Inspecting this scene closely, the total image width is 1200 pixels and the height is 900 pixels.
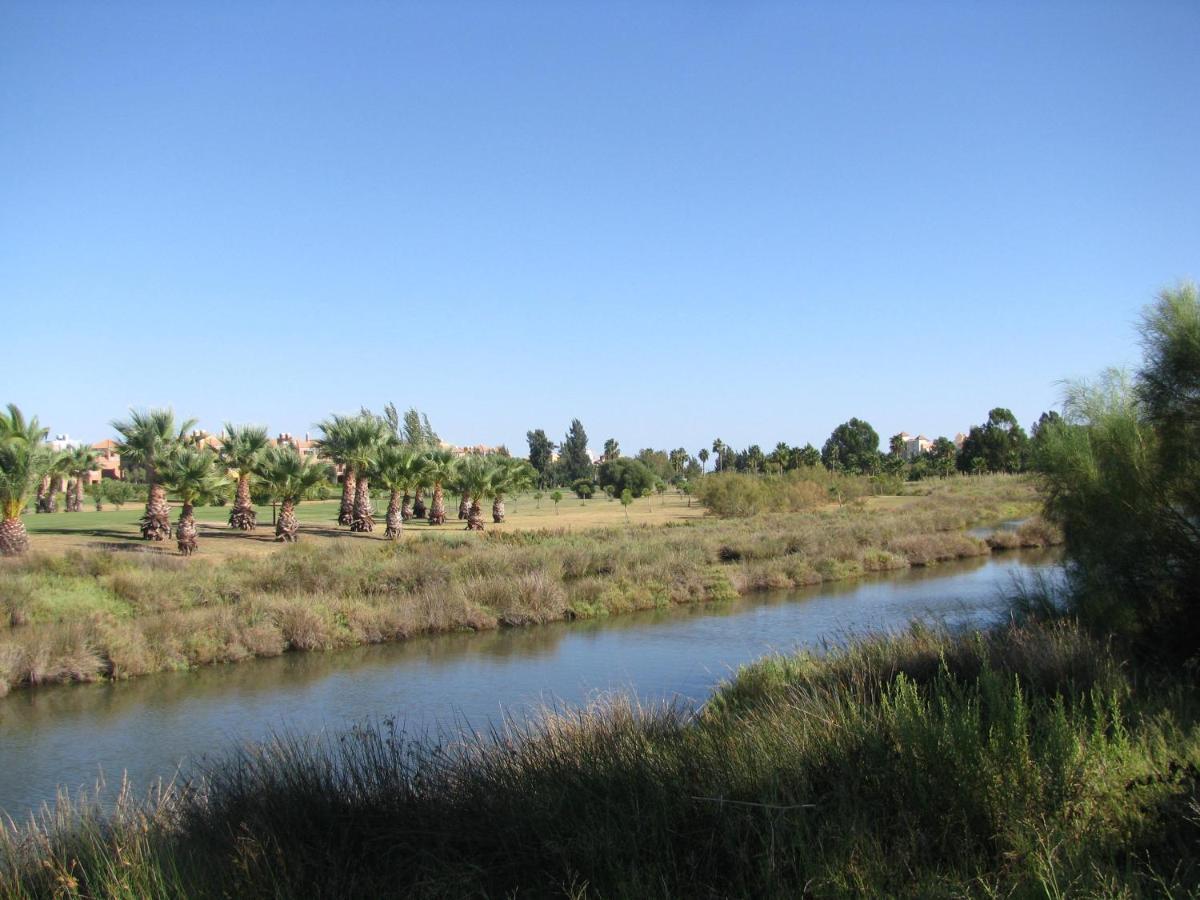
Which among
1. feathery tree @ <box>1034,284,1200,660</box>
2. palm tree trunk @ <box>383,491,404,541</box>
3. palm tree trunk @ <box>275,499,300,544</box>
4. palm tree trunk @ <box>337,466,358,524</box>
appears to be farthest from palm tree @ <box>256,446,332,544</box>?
feathery tree @ <box>1034,284,1200,660</box>

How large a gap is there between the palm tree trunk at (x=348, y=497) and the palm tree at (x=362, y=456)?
400mm

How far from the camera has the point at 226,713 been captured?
18016 mm

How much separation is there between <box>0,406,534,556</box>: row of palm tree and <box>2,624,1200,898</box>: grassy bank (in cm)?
3052

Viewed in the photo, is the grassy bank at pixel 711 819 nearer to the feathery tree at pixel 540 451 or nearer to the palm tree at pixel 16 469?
the palm tree at pixel 16 469

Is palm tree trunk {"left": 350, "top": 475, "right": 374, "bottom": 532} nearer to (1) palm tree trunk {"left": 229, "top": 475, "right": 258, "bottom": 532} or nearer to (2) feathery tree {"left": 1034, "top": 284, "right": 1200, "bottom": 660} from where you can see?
(1) palm tree trunk {"left": 229, "top": 475, "right": 258, "bottom": 532}

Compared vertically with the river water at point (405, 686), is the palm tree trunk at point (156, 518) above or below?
above

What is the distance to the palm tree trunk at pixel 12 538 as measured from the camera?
3189cm

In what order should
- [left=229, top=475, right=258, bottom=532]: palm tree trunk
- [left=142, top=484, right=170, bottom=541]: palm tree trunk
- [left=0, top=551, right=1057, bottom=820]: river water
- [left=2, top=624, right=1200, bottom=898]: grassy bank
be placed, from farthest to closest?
[left=229, top=475, right=258, bottom=532]: palm tree trunk, [left=142, top=484, right=170, bottom=541]: palm tree trunk, [left=0, top=551, right=1057, bottom=820]: river water, [left=2, top=624, right=1200, bottom=898]: grassy bank

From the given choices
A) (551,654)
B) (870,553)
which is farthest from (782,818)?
(870,553)

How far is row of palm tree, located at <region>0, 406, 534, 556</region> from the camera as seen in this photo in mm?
33375

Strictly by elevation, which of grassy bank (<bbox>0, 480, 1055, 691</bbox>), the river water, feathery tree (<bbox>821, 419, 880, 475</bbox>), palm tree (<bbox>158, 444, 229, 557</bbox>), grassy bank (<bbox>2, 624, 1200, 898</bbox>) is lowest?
the river water

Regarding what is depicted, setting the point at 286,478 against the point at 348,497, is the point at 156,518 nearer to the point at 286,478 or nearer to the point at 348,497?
the point at 286,478

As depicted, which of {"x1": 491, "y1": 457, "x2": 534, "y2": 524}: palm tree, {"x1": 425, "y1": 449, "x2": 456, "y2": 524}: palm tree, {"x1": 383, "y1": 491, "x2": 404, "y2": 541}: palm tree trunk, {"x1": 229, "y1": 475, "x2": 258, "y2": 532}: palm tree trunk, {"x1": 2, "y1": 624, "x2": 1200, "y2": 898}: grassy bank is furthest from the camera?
{"x1": 491, "y1": 457, "x2": 534, "y2": 524}: palm tree

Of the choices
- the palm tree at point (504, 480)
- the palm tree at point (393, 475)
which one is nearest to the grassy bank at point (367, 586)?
the palm tree at point (393, 475)
